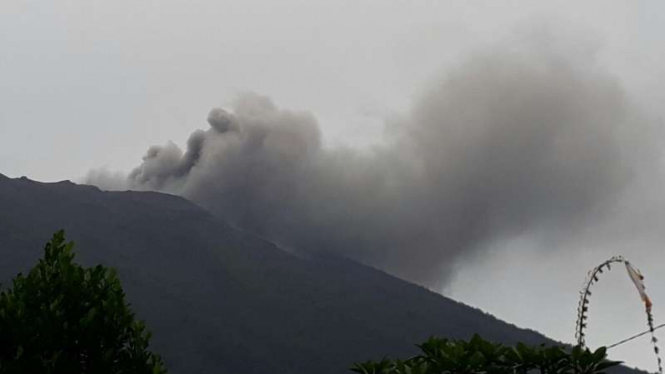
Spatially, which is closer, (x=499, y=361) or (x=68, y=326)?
(x=499, y=361)

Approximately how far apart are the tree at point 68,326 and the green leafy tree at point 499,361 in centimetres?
515

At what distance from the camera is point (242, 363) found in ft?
652

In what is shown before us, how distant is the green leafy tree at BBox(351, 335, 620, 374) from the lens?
9.06 metres

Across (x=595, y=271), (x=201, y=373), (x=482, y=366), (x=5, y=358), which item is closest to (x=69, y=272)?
(x=5, y=358)

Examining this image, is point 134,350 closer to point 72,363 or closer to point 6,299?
point 72,363

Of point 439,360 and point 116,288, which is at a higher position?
point 116,288

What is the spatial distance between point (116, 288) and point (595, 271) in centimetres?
892

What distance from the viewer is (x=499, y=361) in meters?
9.65

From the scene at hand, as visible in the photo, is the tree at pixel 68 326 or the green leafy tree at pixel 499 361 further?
the tree at pixel 68 326

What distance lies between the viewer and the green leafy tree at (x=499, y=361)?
9.06 meters

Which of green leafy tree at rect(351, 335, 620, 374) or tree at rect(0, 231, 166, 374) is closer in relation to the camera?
green leafy tree at rect(351, 335, 620, 374)

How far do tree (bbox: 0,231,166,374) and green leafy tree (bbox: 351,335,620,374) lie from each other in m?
5.15

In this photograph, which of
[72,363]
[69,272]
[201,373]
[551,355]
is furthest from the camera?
[201,373]

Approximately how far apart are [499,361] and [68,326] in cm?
710
